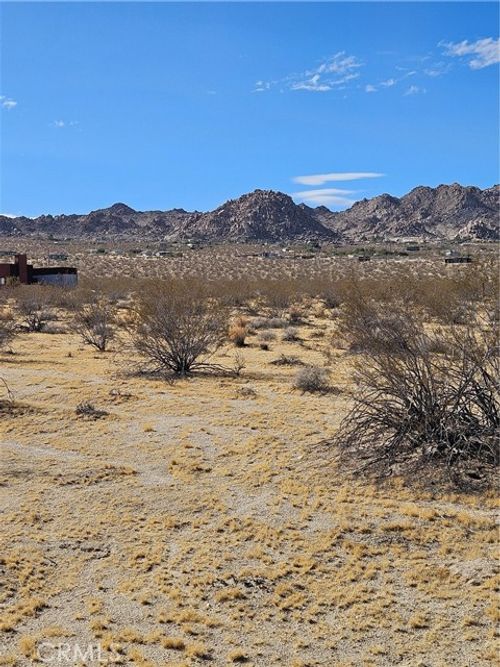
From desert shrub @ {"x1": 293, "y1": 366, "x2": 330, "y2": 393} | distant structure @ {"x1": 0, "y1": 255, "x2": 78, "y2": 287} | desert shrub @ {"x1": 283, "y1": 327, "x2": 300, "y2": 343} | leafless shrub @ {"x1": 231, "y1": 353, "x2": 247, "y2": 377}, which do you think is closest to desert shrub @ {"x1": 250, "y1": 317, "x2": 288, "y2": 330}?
desert shrub @ {"x1": 283, "y1": 327, "x2": 300, "y2": 343}

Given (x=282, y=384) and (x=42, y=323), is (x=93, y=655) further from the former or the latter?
(x=42, y=323)

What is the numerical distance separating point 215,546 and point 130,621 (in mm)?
1869

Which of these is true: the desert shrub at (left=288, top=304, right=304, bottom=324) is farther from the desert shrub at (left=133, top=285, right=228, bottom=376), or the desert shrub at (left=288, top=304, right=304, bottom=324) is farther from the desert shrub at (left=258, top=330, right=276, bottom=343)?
the desert shrub at (left=133, top=285, right=228, bottom=376)

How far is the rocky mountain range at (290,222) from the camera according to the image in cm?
15625

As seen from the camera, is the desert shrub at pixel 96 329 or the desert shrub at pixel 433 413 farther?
the desert shrub at pixel 96 329

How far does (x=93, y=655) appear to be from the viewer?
20.6ft

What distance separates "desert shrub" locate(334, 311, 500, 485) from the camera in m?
10.3

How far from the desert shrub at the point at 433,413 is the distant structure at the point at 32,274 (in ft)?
113

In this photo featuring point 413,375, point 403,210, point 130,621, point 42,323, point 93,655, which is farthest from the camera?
point 403,210

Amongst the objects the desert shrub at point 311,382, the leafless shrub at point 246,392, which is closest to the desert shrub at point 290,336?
the desert shrub at point 311,382

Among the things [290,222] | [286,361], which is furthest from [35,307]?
[290,222]

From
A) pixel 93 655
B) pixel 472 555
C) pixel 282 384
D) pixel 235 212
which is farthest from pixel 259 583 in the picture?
pixel 235 212

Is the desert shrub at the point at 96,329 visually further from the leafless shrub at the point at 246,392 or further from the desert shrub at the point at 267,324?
the leafless shrub at the point at 246,392

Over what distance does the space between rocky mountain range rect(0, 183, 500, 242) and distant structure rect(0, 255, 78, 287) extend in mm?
100746
